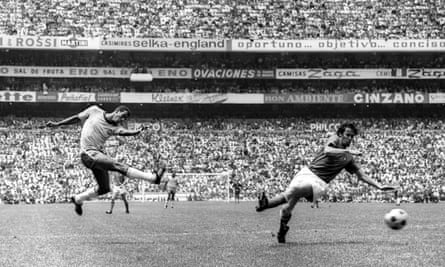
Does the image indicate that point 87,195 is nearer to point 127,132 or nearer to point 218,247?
point 127,132

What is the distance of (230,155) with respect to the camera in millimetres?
55250

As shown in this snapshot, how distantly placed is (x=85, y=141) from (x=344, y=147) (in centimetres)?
510

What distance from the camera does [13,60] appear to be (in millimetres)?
61438

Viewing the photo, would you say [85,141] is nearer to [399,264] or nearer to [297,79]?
[399,264]

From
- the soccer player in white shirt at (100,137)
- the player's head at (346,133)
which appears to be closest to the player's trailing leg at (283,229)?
the player's head at (346,133)

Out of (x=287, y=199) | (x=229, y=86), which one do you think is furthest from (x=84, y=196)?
(x=229, y=86)

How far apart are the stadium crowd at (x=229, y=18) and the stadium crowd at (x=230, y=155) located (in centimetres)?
729

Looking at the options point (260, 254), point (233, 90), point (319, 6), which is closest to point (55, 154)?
point (233, 90)

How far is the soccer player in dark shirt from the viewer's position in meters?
12.9

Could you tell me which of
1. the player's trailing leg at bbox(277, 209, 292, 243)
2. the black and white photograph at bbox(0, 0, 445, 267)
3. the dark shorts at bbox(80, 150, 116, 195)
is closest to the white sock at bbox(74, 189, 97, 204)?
the dark shorts at bbox(80, 150, 116, 195)

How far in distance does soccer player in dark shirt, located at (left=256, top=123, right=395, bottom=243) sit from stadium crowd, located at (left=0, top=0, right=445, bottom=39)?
49.2 meters

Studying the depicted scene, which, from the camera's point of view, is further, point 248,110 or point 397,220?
point 248,110

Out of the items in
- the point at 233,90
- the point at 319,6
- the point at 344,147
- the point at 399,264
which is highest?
the point at 319,6

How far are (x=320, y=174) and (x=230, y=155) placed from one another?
42196mm
